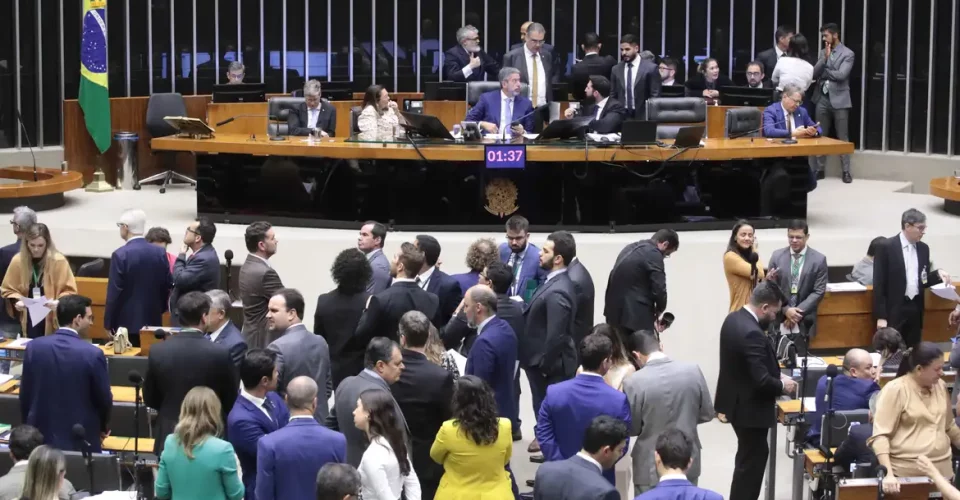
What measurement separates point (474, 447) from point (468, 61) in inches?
359

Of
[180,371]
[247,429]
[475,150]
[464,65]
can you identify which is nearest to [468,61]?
[464,65]

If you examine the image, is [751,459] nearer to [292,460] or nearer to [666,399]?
[666,399]

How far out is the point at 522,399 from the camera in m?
9.71

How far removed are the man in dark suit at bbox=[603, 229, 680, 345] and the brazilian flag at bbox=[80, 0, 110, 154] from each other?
24.0ft

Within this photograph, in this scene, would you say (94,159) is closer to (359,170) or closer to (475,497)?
(359,170)

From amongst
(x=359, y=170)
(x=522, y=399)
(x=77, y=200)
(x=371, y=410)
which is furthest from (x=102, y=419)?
(x=77, y=200)

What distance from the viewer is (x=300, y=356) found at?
6750mm

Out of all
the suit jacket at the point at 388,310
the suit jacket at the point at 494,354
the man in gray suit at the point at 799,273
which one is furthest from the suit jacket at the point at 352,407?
the man in gray suit at the point at 799,273

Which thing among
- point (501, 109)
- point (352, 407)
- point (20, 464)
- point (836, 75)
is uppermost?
point (836, 75)

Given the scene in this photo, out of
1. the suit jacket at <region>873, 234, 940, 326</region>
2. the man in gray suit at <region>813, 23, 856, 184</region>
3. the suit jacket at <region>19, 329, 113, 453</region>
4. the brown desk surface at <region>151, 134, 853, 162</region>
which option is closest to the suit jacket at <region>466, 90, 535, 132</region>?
the brown desk surface at <region>151, 134, 853, 162</region>

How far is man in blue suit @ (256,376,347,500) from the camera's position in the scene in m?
5.59

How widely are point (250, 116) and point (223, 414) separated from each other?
8.02 m

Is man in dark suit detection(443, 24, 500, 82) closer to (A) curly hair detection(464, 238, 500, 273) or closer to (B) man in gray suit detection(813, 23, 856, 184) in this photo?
(B) man in gray suit detection(813, 23, 856, 184)

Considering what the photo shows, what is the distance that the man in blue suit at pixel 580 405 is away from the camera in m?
6.21
